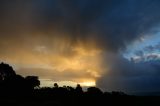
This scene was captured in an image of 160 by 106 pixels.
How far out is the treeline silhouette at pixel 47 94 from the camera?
11162 cm

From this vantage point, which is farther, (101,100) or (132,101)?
(132,101)

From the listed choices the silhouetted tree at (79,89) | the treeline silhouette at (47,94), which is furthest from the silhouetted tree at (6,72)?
the silhouetted tree at (79,89)

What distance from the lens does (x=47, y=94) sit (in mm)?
121625

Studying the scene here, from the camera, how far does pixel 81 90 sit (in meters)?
130

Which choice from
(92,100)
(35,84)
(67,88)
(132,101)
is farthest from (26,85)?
(132,101)

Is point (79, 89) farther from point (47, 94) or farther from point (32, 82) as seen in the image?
point (32, 82)

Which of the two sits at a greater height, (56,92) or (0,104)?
(56,92)

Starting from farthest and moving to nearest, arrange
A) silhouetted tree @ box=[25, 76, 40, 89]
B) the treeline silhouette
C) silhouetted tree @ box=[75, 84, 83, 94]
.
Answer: silhouetted tree @ box=[25, 76, 40, 89]
silhouetted tree @ box=[75, 84, 83, 94]
the treeline silhouette

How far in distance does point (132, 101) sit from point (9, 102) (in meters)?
52.9

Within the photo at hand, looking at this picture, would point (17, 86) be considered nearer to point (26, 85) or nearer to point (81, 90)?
point (26, 85)

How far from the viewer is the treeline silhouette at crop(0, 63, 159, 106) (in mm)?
111625

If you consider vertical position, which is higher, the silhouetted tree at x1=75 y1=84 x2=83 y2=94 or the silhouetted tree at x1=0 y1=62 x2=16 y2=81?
the silhouetted tree at x1=0 y1=62 x2=16 y2=81

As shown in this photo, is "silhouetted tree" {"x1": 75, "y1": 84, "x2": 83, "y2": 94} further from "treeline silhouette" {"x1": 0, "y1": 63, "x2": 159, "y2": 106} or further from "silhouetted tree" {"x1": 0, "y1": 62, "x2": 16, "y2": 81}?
"silhouetted tree" {"x1": 0, "y1": 62, "x2": 16, "y2": 81}

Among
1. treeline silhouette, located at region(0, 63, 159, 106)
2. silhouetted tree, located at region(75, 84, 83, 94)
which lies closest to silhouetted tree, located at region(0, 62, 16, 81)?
treeline silhouette, located at region(0, 63, 159, 106)
